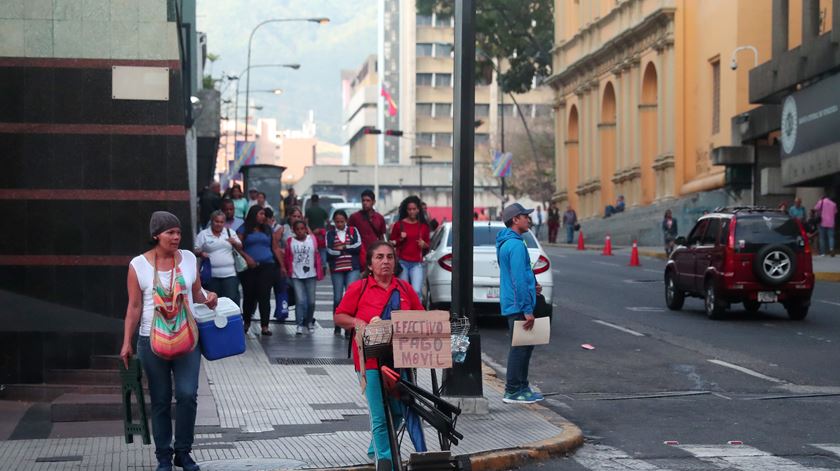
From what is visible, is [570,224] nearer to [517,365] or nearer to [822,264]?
[822,264]

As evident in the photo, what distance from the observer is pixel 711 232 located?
22531 millimetres

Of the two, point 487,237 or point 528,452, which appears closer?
point 528,452

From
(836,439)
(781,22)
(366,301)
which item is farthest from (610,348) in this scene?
(781,22)

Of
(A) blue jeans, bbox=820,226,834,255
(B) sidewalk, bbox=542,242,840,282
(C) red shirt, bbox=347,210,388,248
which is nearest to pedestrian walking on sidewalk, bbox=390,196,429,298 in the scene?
(C) red shirt, bbox=347,210,388,248

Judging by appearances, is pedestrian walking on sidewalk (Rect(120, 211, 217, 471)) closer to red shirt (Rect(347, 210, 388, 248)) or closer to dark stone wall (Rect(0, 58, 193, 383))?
dark stone wall (Rect(0, 58, 193, 383))

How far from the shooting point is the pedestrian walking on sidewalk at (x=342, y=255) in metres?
18.5

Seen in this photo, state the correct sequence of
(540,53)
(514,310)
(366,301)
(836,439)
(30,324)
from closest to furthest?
1. (366,301)
2. (836,439)
3. (514,310)
4. (30,324)
5. (540,53)

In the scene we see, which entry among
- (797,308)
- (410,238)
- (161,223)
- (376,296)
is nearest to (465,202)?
(376,296)

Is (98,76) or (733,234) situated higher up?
(98,76)

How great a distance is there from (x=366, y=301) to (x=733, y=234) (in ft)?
44.1

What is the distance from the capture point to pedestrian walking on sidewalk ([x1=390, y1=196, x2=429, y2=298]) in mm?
18312

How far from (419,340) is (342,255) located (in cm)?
989

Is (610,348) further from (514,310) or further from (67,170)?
(67,170)

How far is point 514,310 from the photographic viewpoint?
12.8 metres
